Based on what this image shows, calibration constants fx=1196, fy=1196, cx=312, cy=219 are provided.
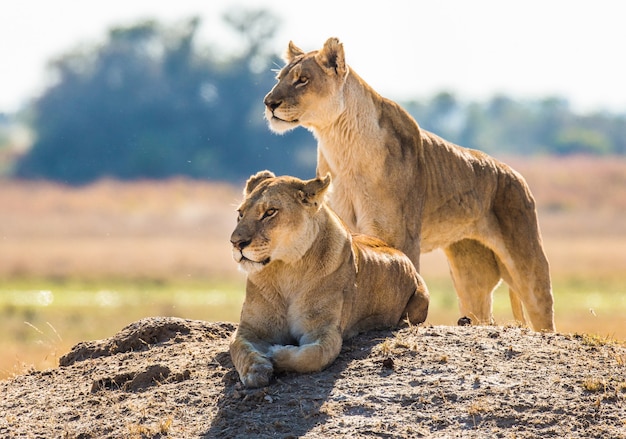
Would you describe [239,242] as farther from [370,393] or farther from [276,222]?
[370,393]

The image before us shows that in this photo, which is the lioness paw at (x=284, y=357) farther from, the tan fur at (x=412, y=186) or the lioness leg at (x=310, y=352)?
the tan fur at (x=412, y=186)

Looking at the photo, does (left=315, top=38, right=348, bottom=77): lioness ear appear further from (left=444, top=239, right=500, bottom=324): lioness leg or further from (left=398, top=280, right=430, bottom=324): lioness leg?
(left=444, top=239, right=500, bottom=324): lioness leg

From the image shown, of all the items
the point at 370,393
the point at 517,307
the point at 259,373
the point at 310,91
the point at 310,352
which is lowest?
the point at 370,393

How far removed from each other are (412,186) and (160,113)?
6304 centimetres

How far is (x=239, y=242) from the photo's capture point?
6.63 m

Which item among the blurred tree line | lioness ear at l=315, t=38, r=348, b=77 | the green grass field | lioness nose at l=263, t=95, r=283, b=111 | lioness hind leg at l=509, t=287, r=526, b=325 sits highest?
the blurred tree line

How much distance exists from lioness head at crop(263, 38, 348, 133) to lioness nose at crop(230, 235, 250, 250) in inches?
84.2

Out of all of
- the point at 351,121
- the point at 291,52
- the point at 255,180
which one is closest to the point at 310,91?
the point at 351,121

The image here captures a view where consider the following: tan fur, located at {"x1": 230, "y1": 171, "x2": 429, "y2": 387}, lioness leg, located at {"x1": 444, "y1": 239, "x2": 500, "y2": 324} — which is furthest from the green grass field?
tan fur, located at {"x1": 230, "y1": 171, "x2": 429, "y2": 387}

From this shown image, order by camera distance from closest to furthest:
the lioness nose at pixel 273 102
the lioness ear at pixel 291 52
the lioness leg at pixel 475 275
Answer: the lioness nose at pixel 273 102 < the lioness ear at pixel 291 52 < the lioness leg at pixel 475 275

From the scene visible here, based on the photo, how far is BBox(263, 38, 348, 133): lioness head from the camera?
8.67m

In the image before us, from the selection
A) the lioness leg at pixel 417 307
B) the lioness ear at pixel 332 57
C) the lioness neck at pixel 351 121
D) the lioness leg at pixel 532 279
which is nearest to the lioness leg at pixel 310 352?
the lioness leg at pixel 417 307

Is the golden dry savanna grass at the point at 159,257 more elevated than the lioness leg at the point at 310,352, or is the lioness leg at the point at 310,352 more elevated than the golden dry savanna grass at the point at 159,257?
the golden dry savanna grass at the point at 159,257

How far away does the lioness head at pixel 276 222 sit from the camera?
22.0ft
